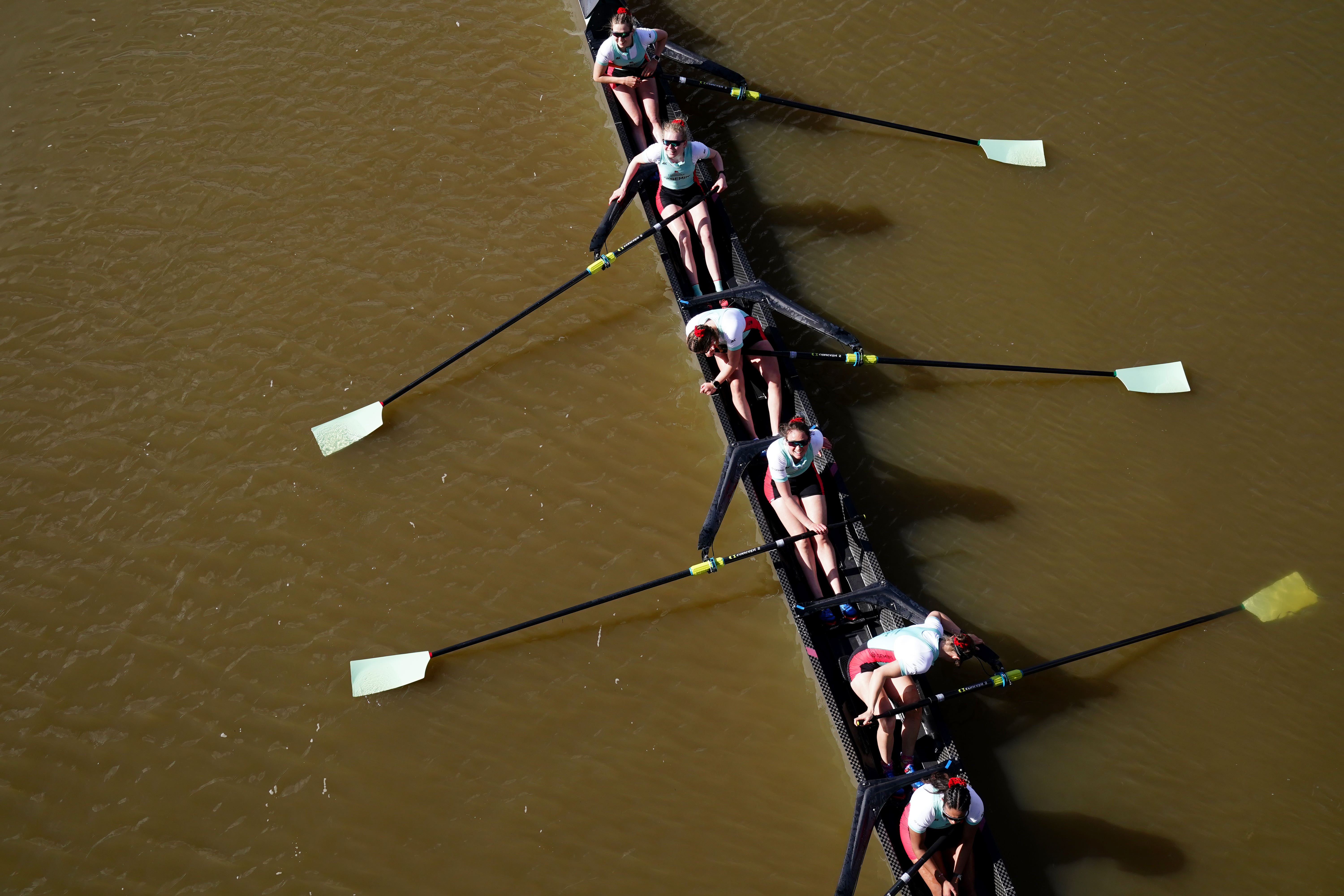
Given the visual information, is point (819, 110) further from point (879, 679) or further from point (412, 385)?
point (879, 679)

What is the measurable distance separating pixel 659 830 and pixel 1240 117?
24.4 feet

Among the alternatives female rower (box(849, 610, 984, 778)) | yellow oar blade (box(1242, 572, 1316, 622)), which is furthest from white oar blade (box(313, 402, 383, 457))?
yellow oar blade (box(1242, 572, 1316, 622))

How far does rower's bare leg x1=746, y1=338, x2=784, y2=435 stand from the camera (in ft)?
22.5

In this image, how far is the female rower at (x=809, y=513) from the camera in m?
6.33

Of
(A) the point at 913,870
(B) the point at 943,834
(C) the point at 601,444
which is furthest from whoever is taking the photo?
(C) the point at 601,444

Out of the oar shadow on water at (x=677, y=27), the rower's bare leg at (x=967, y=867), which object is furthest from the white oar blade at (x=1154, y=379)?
the oar shadow on water at (x=677, y=27)

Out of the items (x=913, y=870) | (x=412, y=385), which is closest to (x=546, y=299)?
Result: (x=412, y=385)

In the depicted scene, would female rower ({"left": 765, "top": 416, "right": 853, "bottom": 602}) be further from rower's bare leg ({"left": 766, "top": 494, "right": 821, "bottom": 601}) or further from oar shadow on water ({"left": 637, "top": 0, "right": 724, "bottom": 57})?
oar shadow on water ({"left": 637, "top": 0, "right": 724, "bottom": 57})

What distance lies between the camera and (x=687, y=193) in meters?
7.42

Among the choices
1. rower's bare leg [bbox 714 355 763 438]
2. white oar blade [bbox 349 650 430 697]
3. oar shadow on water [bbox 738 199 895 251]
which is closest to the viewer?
white oar blade [bbox 349 650 430 697]

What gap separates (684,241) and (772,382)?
135 cm

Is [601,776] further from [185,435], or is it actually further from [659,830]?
[185,435]

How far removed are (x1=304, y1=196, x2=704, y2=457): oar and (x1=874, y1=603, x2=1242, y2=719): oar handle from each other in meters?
3.67

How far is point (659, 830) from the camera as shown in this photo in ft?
19.5
